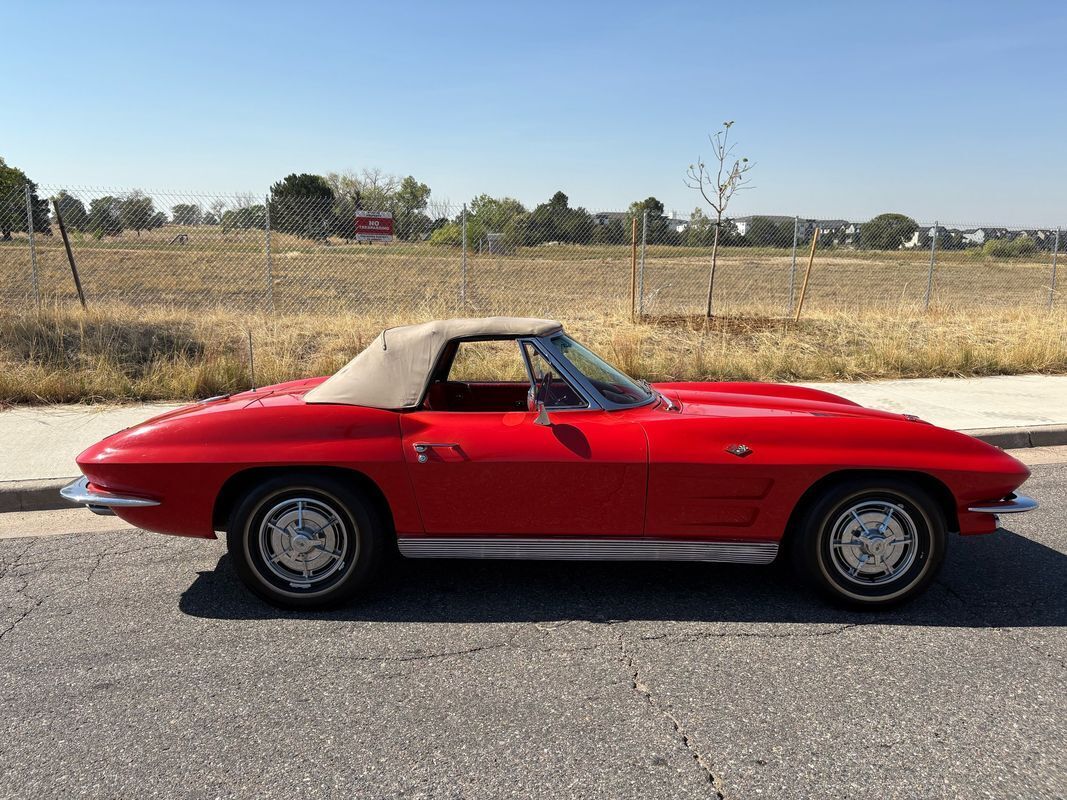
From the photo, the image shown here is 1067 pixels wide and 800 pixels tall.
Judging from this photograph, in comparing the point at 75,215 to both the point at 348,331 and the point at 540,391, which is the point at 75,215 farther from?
the point at 540,391

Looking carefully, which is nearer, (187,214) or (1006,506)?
(1006,506)

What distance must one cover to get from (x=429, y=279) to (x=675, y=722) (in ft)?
67.1

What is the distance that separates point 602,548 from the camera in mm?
3541

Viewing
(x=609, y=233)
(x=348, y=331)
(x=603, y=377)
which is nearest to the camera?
Answer: (x=603, y=377)

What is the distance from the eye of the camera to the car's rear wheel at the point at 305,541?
3.48 meters

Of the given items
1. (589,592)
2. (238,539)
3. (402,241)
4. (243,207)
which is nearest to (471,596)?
(589,592)

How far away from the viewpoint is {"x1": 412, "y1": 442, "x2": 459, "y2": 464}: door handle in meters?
3.48

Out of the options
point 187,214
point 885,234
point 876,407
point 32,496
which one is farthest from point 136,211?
point 885,234

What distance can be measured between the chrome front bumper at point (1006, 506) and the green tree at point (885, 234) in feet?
50.3

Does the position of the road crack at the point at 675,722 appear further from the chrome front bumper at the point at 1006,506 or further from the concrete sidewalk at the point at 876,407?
the concrete sidewalk at the point at 876,407

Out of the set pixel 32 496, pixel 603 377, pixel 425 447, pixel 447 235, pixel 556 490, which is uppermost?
pixel 447 235

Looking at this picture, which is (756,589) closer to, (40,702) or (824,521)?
(824,521)

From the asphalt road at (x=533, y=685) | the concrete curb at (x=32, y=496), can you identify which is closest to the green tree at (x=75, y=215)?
the concrete curb at (x=32, y=496)

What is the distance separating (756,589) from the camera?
3840 millimetres
